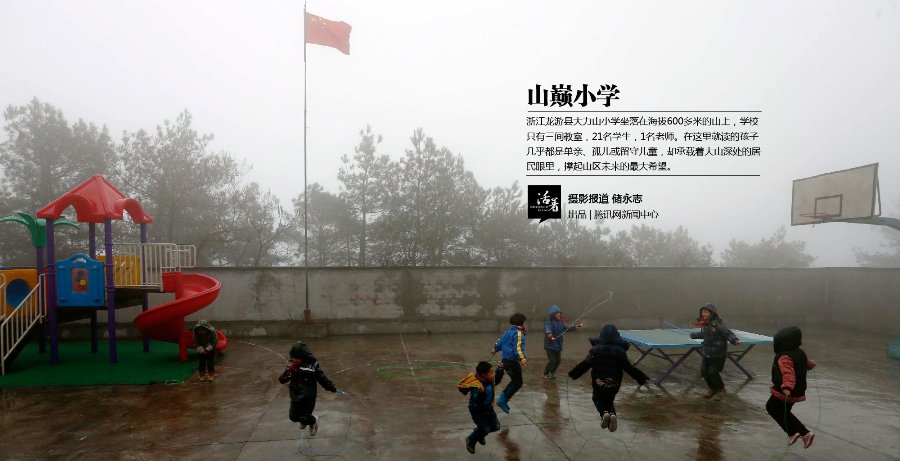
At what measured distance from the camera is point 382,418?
23.1 feet

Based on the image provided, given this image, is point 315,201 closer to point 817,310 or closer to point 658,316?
point 658,316

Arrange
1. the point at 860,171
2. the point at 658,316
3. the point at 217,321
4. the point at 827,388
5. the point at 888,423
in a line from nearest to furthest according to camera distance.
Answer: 1. the point at 888,423
2. the point at 827,388
3. the point at 860,171
4. the point at 217,321
5. the point at 658,316

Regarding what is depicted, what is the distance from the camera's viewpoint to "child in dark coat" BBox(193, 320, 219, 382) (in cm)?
898

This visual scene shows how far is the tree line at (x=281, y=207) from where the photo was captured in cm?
2420

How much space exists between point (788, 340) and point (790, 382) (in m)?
0.51

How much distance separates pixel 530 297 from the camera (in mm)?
15602

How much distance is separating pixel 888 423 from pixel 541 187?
9.57 m

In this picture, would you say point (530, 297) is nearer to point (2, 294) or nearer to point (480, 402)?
point (480, 402)

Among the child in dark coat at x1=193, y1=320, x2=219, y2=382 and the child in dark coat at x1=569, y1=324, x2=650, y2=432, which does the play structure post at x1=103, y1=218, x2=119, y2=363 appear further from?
the child in dark coat at x1=569, y1=324, x2=650, y2=432

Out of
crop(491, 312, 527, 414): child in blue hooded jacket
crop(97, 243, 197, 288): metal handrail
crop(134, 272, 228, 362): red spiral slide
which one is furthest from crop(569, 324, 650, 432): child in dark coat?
crop(97, 243, 197, 288): metal handrail

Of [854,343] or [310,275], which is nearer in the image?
[854,343]

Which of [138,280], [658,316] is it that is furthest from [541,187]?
[138,280]

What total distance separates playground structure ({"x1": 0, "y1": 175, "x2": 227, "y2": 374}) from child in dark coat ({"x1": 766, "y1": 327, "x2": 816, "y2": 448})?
34.9 feet

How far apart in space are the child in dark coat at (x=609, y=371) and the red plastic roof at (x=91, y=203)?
1057cm
